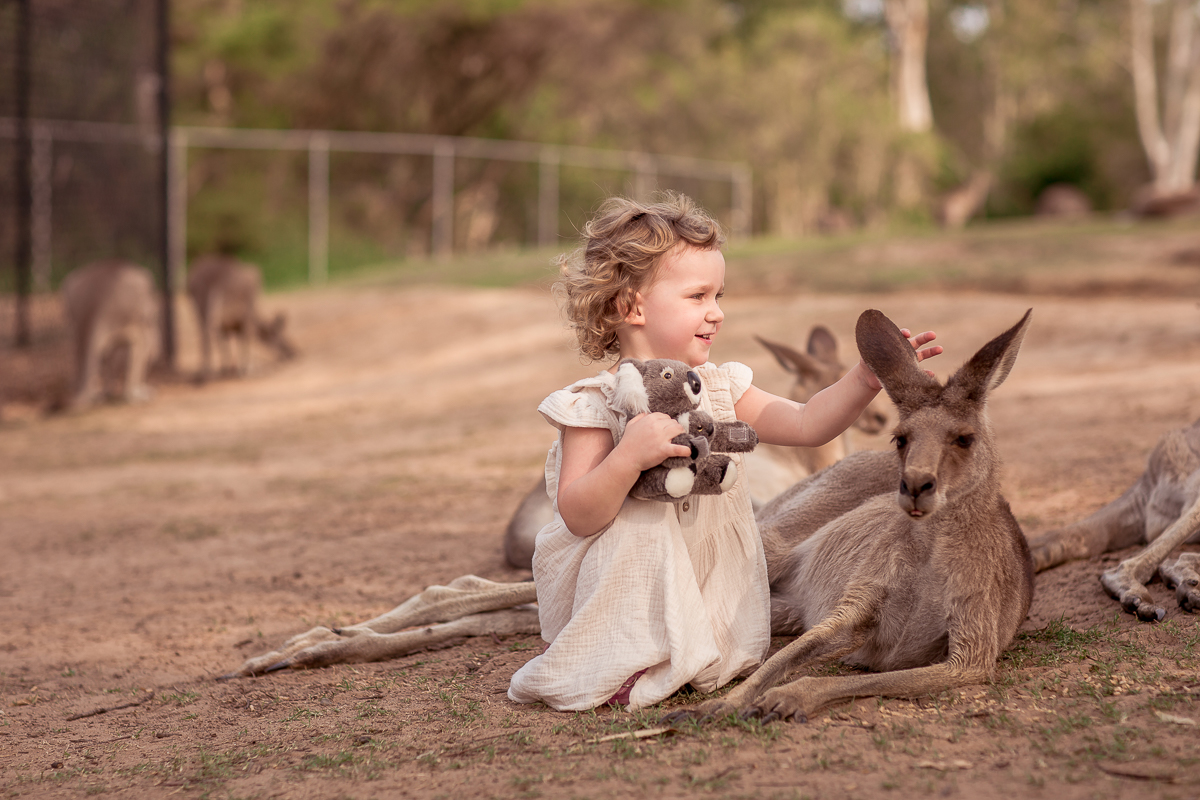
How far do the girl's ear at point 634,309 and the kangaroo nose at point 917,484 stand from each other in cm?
69

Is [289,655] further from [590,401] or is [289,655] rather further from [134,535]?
[134,535]

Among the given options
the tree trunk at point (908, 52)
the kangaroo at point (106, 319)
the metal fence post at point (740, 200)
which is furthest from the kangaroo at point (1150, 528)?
the tree trunk at point (908, 52)

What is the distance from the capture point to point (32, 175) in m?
9.65

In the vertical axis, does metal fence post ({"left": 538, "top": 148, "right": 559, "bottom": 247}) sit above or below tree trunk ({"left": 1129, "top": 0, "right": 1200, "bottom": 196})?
below

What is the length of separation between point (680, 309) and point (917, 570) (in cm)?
77

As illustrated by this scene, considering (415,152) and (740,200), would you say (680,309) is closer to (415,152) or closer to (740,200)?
(415,152)

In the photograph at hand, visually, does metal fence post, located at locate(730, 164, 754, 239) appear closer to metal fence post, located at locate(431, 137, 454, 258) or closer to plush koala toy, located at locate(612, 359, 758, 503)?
metal fence post, located at locate(431, 137, 454, 258)

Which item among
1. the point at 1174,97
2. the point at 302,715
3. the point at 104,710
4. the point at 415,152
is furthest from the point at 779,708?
the point at 1174,97

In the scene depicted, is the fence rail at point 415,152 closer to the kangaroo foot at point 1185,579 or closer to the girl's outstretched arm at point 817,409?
the girl's outstretched arm at point 817,409

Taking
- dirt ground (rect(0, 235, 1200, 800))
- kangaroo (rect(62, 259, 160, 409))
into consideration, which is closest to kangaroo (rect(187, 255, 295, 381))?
kangaroo (rect(62, 259, 160, 409))

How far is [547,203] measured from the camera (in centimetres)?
1891

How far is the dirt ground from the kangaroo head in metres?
0.48

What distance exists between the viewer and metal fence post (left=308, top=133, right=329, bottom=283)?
16453 millimetres

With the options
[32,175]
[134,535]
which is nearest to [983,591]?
[134,535]
